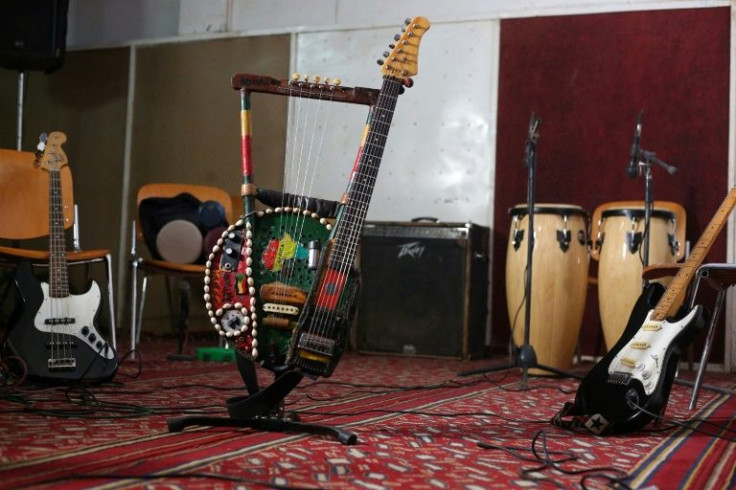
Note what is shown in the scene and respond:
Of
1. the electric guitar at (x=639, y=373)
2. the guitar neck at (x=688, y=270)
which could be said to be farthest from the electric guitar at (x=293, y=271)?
the guitar neck at (x=688, y=270)

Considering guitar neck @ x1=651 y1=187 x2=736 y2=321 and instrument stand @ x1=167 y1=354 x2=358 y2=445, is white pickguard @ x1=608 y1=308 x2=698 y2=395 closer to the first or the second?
guitar neck @ x1=651 y1=187 x2=736 y2=321

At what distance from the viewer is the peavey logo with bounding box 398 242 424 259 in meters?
4.84

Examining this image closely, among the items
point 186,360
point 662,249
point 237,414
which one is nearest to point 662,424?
point 237,414

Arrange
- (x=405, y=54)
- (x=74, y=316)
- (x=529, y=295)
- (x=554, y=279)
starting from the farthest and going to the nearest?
(x=554, y=279), (x=529, y=295), (x=74, y=316), (x=405, y=54)

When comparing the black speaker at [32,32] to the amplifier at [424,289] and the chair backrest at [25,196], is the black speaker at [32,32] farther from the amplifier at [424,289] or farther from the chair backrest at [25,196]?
the amplifier at [424,289]

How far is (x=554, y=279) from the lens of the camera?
3986 millimetres

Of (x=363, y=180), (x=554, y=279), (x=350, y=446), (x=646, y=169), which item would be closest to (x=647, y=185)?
(x=646, y=169)

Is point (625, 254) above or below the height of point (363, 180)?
below

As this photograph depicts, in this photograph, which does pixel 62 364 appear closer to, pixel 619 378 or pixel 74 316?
pixel 74 316

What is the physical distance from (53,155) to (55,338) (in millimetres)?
764

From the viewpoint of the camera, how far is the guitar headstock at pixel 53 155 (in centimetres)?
329

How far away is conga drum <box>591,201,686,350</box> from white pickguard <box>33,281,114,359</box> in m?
2.36

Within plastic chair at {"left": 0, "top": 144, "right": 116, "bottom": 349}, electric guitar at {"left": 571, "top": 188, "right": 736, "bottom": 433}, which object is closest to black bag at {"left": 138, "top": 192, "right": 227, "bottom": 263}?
plastic chair at {"left": 0, "top": 144, "right": 116, "bottom": 349}

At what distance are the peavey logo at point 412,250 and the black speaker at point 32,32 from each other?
8.10 feet
